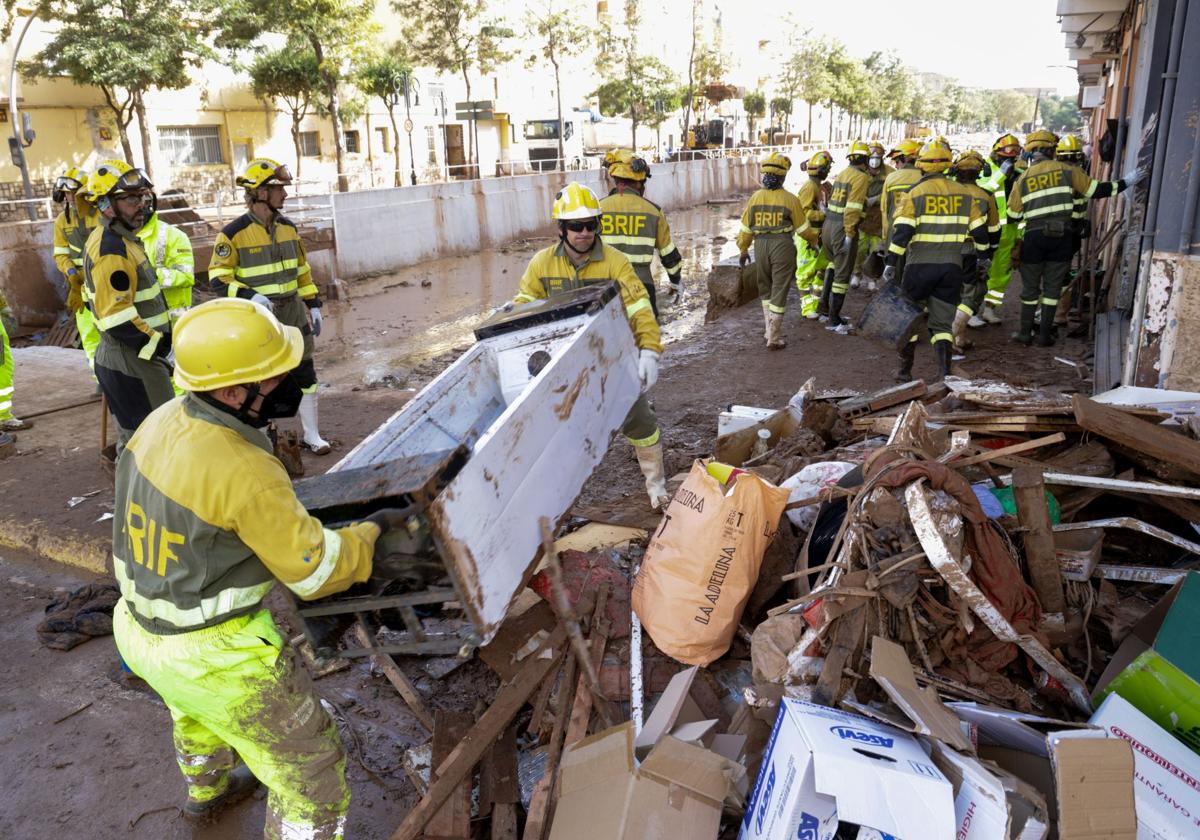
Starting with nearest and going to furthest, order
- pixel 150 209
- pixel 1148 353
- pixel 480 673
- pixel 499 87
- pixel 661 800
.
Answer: pixel 661 800 < pixel 480 673 < pixel 1148 353 < pixel 150 209 < pixel 499 87

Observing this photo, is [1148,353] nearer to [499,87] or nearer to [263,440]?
[263,440]

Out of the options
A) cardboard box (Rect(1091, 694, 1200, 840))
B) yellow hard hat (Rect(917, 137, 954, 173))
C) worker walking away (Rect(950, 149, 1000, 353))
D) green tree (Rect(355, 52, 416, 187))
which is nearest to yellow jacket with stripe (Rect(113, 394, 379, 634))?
cardboard box (Rect(1091, 694, 1200, 840))

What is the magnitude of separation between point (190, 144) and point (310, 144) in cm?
478

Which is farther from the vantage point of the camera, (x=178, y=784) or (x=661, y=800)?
(x=178, y=784)

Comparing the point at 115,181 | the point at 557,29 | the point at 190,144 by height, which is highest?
Answer: the point at 557,29

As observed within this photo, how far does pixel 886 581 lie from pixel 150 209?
193 inches

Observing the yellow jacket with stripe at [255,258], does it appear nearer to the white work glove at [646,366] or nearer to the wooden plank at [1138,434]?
the white work glove at [646,366]

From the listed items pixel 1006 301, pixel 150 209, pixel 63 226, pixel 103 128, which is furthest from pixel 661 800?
pixel 103 128

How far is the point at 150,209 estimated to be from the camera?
5.15 meters

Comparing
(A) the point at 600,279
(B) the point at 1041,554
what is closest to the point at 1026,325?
(A) the point at 600,279

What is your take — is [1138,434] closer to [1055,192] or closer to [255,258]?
[1055,192]

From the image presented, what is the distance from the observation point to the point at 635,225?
20.9 feet

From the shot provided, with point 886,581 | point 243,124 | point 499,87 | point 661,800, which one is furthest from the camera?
point 499,87

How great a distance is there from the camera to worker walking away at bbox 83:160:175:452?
15.4 feet
